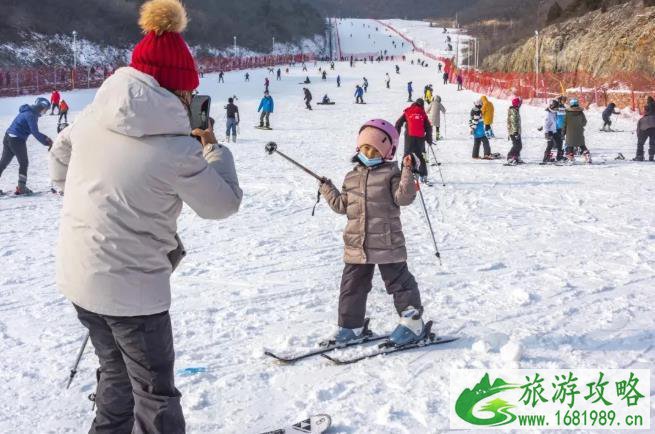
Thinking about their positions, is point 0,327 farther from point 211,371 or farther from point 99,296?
point 99,296

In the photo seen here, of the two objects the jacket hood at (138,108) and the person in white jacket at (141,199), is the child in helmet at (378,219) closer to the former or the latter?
the person in white jacket at (141,199)

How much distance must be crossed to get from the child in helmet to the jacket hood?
6.31ft

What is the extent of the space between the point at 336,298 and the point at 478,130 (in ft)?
30.9

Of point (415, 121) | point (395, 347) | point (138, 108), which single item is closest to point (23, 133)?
point (415, 121)

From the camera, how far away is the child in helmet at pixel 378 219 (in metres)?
3.91

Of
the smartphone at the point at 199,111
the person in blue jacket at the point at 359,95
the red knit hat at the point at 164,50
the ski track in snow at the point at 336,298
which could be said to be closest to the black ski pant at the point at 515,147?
the ski track in snow at the point at 336,298

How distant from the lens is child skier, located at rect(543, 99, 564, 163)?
12.9 meters

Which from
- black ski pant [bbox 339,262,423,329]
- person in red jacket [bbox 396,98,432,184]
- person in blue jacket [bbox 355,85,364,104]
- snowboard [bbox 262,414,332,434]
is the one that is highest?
person in blue jacket [bbox 355,85,364,104]

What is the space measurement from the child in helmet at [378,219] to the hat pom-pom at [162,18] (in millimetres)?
1806

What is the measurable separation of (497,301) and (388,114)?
73.0 ft

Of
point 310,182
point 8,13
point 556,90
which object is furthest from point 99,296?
point 8,13

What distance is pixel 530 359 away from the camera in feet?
12.9

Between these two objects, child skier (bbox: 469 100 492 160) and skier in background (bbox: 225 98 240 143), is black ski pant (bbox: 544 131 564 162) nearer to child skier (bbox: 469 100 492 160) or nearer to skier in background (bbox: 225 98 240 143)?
child skier (bbox: 469 100 492 160)

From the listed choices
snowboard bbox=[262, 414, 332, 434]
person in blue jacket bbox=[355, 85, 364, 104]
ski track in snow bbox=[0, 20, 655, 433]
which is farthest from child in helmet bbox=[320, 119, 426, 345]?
person in blue jacket bbox=[355, 85, 364, 104]
